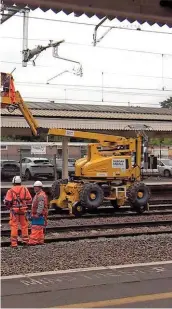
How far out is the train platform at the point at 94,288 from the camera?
635 cm

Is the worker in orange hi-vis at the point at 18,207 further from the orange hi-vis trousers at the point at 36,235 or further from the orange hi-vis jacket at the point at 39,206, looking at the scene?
the orange hi-vis jacket at the point at 39,206

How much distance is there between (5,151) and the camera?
48.9 metres

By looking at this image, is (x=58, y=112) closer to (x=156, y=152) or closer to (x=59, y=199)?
(x=59, y=199)

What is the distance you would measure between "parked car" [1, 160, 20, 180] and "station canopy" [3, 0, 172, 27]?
30.7m

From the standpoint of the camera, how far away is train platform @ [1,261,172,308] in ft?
20.8

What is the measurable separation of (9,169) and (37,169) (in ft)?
6.87

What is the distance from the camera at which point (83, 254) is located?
33.1 feet

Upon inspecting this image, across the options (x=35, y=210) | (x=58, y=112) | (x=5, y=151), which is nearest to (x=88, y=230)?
(x=35, y=210)

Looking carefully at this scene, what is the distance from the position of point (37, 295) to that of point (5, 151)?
42.9m

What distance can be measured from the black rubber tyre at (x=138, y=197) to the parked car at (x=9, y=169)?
20059 mm

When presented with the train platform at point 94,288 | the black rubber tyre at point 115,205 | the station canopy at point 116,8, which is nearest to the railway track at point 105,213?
the black rubber tyre at point 115,205

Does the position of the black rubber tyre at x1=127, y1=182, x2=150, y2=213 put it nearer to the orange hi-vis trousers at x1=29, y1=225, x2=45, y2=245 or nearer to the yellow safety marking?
the orange hi-vis trousers at x1=29, y1=225, x2=45, y2=245

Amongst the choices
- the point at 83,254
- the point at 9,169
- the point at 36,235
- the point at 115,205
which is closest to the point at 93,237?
the point at 36,235

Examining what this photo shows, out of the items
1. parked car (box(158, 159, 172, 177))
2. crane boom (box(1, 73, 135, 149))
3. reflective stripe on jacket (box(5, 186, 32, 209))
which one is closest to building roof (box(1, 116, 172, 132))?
crane boom (box(1, 73, 135, 149))
